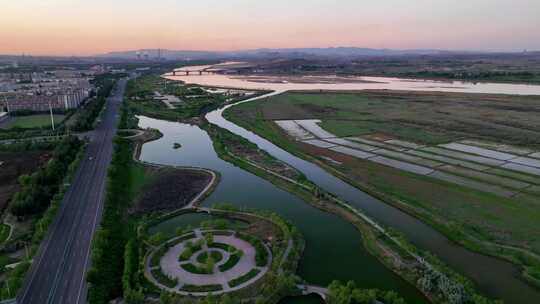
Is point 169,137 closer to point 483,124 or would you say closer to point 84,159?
point 84,159

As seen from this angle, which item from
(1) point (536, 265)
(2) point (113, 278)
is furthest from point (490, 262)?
(2) point (113, 278)

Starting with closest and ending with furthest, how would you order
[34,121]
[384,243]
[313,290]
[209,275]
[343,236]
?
[313,290], [209,275], [384,243], [343,236], [34,121]

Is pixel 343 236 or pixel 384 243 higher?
pixel 384 243

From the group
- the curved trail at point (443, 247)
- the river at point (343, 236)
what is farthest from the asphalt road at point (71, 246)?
the curved trail at point (443, 247)

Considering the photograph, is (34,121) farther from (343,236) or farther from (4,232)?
(343,236)

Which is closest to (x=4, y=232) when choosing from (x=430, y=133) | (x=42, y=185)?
(x=42, y=185)
